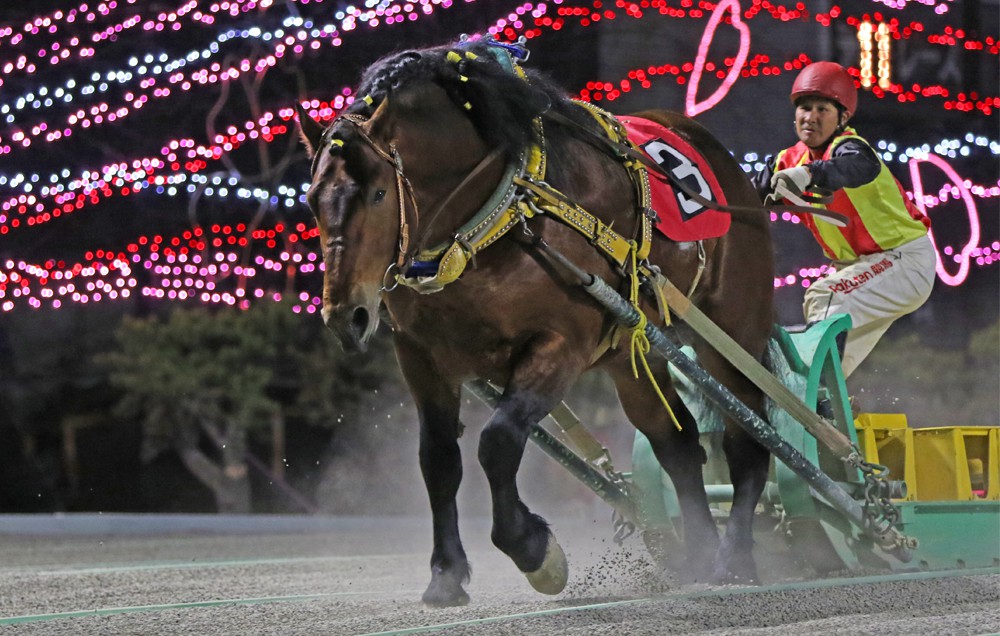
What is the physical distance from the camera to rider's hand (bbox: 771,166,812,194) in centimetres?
417

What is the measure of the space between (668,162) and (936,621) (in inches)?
64.8

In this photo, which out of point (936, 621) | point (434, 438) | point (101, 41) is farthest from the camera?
point (101, 41)

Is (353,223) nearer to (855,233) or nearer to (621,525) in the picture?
(621,525)

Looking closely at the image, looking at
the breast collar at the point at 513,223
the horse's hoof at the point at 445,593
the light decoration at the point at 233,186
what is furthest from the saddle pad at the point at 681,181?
the light decoration at the point at 233,186

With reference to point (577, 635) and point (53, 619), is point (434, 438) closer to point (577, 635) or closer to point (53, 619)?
point (577, 635)

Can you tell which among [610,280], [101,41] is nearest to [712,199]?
[610,280]

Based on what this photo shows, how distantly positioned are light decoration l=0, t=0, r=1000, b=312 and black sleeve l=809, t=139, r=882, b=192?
393 centimetres

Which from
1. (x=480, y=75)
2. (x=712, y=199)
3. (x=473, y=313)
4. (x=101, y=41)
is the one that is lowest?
(x=473, y=313)

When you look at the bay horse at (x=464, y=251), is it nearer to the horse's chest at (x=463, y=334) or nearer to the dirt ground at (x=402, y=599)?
the horse's chest at (x=463, y=334)

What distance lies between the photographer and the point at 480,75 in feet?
11.1

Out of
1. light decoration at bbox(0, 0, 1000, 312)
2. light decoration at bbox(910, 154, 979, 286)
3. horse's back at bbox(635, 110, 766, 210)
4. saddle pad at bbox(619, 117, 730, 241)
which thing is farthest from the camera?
light decoration at bbox(0, 0, 1000, 312)

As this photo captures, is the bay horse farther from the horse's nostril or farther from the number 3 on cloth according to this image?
the number 3 on cloth

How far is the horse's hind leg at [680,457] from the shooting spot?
171 inches

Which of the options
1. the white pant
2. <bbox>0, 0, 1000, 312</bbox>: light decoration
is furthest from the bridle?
<bbox>0, 0, 1000, 312</bbox>: light decoration
